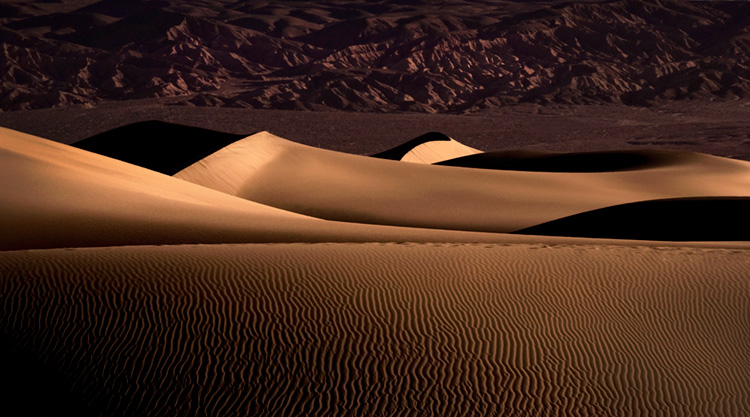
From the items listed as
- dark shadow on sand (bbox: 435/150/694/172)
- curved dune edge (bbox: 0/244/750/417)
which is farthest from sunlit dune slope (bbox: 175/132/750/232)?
curved dune edge (bbox: 0/244/750/417)

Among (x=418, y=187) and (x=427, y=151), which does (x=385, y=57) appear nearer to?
(x=427, y=151)

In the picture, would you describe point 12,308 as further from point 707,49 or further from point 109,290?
point 707,49

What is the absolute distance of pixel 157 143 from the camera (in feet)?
89.9

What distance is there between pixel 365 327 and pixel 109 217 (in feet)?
15.4

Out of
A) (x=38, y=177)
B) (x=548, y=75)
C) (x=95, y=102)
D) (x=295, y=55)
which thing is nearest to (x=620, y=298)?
(x=38, y=177)

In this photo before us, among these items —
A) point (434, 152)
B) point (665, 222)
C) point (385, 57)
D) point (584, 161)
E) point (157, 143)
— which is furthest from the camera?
point (385, 57)

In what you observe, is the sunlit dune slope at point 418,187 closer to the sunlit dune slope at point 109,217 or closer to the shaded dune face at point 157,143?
the shaded dune face at point 157,143

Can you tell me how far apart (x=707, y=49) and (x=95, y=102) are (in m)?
79.3

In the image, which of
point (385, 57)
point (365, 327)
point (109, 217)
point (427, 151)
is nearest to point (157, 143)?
point (427, 151)

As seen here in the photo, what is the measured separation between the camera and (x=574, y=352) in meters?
5.90

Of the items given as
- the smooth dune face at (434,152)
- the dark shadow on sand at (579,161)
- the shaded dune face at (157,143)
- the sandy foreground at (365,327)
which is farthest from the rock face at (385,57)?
the sandy foreground at (365,327)

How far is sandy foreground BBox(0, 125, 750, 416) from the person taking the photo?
17.6ft

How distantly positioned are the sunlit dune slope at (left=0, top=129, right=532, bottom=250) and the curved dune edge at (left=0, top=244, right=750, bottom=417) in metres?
1.60

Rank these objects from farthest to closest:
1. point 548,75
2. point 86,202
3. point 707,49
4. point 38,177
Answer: point 707,49, point 548,75, point 38,177, point 86,202
